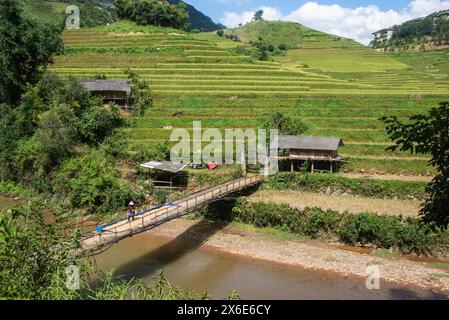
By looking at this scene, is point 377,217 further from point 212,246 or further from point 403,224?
point 212,246

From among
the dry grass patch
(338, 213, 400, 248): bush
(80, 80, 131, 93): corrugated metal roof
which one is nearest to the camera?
(338, 213, 400, 248): bush

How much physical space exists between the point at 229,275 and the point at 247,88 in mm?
24937

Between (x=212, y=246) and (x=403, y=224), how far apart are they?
29.8 ft

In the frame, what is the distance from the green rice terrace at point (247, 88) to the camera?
106 ft

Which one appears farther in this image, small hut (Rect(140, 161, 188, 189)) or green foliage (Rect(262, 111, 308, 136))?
green foliage (Rect(262, 111, 308, 136))

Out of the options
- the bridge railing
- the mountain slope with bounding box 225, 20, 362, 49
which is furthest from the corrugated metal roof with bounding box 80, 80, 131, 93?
the mountain slope with bounding box 225, 20, 362, 49

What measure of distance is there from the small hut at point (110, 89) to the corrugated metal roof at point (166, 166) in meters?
13.0

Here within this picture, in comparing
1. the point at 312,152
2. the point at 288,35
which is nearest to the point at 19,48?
the point at 312,152

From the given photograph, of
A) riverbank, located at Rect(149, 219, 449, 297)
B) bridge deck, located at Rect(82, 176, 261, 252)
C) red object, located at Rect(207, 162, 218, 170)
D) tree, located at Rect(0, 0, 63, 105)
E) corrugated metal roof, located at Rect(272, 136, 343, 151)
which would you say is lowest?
riverbank, located at Rect(149, 219, 449, 297)

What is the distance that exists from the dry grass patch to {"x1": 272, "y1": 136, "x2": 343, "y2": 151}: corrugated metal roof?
2991mm

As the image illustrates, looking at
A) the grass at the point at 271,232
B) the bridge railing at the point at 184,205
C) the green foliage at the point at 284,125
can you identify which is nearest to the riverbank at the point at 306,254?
the grass at the point at 271,232

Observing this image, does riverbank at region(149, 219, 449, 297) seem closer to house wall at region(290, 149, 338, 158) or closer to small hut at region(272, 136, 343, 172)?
small hut at region(272, 136, 343, 172)

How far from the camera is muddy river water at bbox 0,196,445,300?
55.1 ft

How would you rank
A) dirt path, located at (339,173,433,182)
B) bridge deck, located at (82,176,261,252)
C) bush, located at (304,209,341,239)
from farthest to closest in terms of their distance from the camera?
dirt path, located at (339,173,433,182) < bush, located at (304,209,341,239) < bridge deck, located at (82,176,261,252)
